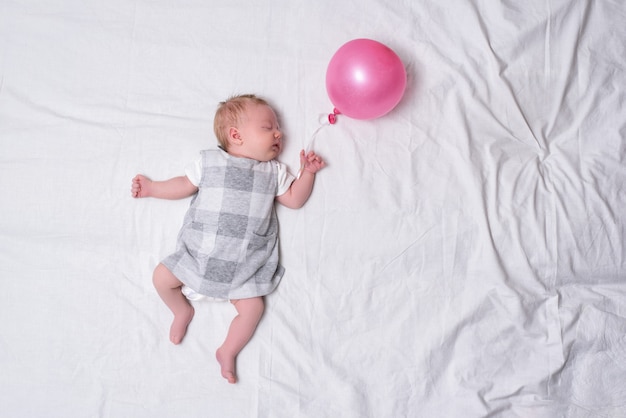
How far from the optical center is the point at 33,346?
1.42 metres

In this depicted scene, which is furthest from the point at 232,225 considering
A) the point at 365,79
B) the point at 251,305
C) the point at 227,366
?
the point at 365,79

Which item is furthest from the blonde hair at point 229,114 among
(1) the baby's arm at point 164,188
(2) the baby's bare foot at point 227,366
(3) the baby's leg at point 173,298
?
(2) the baby's bare foot at point 227,366

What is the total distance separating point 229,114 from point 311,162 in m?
0.26

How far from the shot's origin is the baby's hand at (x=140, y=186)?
149cm

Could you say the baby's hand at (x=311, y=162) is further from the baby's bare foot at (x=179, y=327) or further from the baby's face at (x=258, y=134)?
the baby's bare foot at (x=179, y=327)

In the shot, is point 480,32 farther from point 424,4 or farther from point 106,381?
point 106,381

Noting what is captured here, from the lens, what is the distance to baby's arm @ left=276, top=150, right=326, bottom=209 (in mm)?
1483

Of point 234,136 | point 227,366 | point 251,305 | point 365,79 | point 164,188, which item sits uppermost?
point 365,79

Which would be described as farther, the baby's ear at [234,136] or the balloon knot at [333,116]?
the balloon knot at [333,116]

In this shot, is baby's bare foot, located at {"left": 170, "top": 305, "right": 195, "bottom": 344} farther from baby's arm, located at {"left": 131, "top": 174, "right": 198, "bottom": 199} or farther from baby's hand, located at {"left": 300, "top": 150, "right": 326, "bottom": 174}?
baby's hand, located at {"left": 300, "top": 150, "right": 326, "bottom": 174}

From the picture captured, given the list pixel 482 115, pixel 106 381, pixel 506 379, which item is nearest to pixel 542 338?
pixel 506 379

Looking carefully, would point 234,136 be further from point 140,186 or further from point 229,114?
point 140,186

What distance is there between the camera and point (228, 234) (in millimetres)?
1407

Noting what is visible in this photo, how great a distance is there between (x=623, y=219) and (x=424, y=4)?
849mm
